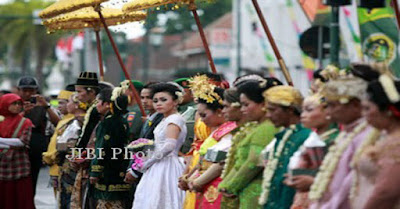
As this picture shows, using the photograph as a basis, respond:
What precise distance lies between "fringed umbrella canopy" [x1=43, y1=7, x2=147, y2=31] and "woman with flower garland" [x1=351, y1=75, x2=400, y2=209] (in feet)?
25.8

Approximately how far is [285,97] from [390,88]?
69.8 inches

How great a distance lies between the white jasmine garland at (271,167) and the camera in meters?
7.38

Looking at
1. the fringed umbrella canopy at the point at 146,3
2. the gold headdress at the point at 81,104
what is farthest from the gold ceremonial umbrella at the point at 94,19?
the fringed umbrella canopy at the point at 146,3

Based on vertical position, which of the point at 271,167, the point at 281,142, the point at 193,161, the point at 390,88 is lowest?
the point at 193,161

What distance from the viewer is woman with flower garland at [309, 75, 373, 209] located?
6.32 meters

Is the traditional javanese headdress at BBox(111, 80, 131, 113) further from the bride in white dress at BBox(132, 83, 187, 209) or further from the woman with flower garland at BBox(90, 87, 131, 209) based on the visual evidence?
the bride in white dress at BBox(132, 83, 187, 209)

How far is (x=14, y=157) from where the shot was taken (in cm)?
1356

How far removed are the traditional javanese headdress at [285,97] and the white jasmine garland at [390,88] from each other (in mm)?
1609

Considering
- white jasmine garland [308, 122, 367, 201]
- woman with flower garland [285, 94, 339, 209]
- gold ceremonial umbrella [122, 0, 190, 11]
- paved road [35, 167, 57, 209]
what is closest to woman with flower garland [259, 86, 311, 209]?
woman with flower garland [285, 94, 339, 209]

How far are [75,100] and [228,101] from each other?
14.8ft

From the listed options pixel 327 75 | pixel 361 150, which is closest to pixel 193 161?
pixel 327 75

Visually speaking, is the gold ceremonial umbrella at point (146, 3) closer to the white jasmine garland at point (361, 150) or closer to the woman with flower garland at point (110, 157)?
the woman with flower garland at point (110, 157)

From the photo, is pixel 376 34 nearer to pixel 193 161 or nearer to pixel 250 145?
pixel 193 161

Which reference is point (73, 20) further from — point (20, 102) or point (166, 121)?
point (166, 121)
